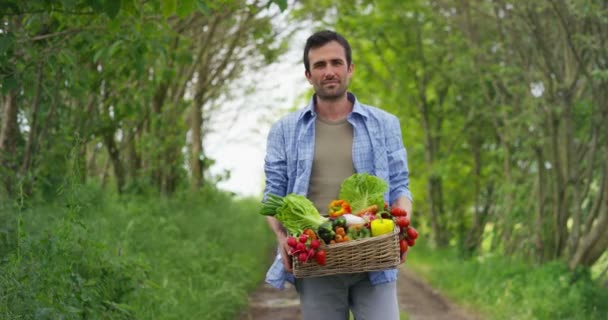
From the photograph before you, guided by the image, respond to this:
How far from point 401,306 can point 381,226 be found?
7.72 metres

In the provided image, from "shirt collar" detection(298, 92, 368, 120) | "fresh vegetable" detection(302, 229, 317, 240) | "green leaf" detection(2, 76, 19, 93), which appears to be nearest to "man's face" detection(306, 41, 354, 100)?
"shirt collar" detection(298, 92, 368, 120)

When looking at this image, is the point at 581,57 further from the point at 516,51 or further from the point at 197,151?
the point at 197,151

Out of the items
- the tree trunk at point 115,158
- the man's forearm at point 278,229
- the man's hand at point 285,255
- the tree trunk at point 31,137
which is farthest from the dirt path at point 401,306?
the man's hand at point 285,255

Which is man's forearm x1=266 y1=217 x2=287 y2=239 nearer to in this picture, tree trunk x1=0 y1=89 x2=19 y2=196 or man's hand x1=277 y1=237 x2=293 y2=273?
man's hand x1=277 y1=237 x2=293 y2=273

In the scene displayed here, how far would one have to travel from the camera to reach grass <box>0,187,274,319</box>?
17.2ft

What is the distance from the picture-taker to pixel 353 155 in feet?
14.1

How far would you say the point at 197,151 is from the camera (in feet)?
54.3

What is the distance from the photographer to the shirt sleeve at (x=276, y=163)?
4.42m

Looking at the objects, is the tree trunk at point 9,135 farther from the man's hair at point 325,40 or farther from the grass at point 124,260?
the man's hair at point 325,40

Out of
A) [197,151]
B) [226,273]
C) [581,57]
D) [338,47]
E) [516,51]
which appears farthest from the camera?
[197,151]

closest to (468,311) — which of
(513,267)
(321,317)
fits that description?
(513,267)

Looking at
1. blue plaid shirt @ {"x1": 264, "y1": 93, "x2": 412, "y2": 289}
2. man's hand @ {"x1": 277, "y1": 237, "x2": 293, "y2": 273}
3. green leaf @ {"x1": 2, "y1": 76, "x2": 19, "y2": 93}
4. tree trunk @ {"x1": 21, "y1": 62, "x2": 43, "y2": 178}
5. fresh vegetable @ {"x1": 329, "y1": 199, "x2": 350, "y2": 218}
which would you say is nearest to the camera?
→ fresh vegetable @ {"x1": 329, "y1": 199, "x2": 350, "y2": 218}

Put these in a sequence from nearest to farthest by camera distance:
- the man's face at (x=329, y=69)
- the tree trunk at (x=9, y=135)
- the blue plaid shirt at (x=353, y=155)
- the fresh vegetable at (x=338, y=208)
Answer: the fresh vegetable at (x=338, y=208) → the man's face at (x=329, y=69) → the blue plaid shirt at (x=353, y=155) → the tree trunk at (x=9, y=135)

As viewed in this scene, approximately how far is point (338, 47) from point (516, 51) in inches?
337
